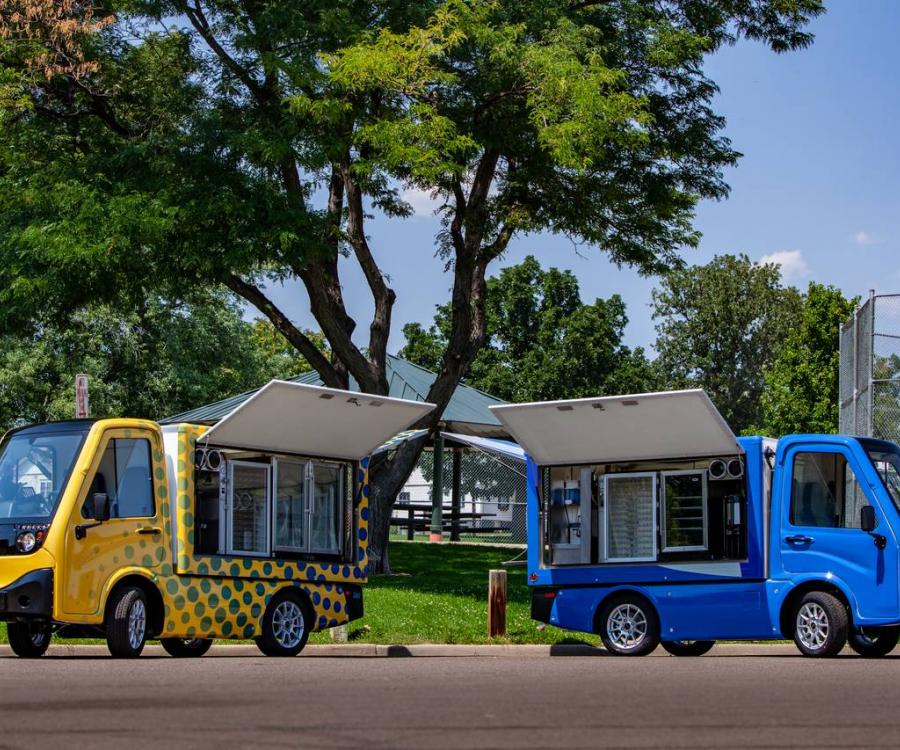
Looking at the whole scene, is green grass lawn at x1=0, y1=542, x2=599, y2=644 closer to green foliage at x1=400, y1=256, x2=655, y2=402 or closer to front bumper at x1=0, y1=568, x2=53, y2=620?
front bumper at x1=0, y1=568, x2=53, y2=620

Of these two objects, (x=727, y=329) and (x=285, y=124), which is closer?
(x=285, y=124)

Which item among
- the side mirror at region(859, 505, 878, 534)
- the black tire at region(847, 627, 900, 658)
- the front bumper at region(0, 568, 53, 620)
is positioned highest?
the side mirror at region(859, 505, 878, 534)

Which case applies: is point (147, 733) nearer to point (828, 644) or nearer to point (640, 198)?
point (828, 644)

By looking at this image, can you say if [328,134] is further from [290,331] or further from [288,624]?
[288,624]

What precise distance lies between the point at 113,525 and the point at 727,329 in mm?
60567

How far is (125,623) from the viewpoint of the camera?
47.1ft

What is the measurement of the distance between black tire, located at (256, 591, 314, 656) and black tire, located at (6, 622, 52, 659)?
219cm

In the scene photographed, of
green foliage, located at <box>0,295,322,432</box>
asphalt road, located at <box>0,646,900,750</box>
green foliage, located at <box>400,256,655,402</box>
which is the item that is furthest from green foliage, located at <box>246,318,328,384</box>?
asphalt road, located at <box>0,646,900,750</box>

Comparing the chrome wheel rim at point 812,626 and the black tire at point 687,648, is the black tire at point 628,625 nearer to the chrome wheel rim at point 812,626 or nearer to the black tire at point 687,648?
the black tire at point 687,648

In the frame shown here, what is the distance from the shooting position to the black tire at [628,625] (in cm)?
1625

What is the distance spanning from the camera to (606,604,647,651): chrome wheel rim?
1633 cm

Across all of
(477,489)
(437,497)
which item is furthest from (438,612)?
(477,489)

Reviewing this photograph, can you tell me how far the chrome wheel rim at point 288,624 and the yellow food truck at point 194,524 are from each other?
0.05 ft

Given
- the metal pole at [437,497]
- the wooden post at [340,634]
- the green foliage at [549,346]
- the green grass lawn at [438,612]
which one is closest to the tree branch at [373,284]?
the green grass lawn at [438,612]
